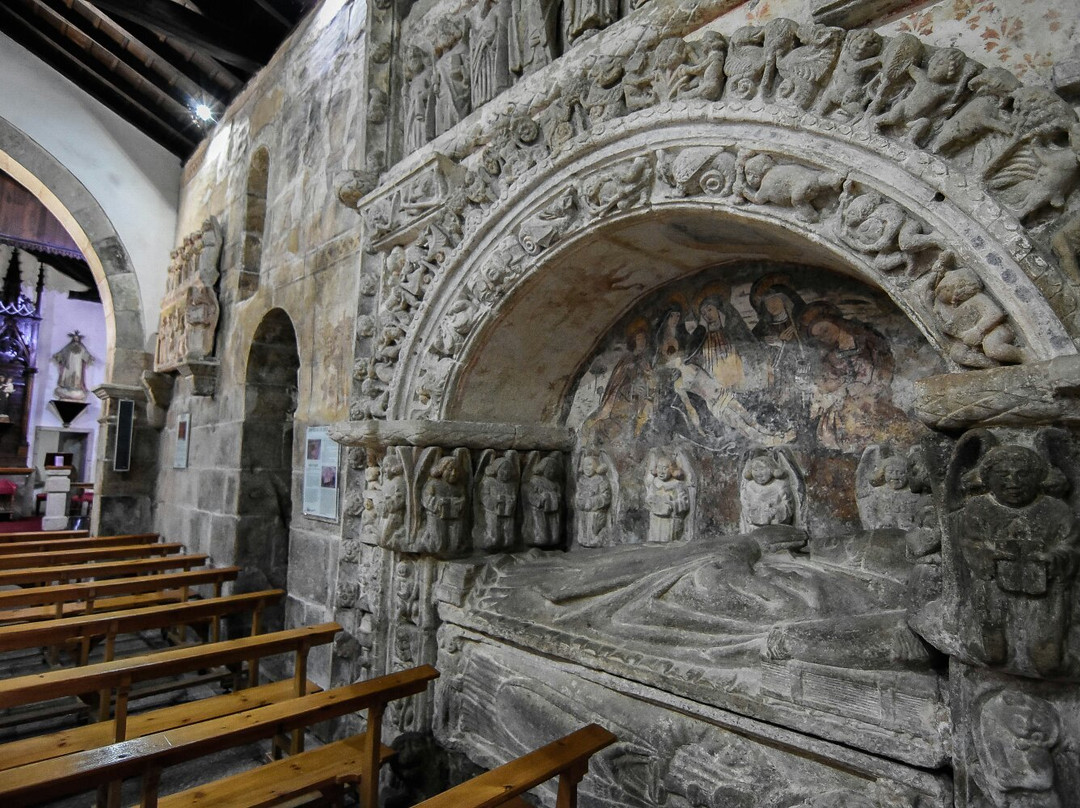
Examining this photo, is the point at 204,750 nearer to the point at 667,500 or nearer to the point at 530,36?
the point at 667,500

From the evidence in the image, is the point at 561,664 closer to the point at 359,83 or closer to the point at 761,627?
the point at 761,627

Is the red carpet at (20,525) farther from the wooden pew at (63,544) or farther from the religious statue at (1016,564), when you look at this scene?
the religious statue at (1016,564)

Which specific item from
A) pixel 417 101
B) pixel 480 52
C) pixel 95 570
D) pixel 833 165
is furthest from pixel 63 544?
pixel 833 165

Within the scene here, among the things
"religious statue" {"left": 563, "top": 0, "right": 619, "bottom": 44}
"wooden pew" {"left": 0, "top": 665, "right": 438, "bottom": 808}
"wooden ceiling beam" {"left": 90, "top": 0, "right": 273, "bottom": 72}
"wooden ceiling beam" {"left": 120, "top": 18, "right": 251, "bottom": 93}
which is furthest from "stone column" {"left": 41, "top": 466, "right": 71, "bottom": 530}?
"religious statue" {"left": 563, "top": 0, "right": 619, "bottom": 44}

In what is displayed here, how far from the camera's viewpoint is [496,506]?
3.02m

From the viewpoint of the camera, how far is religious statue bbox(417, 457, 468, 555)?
2875 mm

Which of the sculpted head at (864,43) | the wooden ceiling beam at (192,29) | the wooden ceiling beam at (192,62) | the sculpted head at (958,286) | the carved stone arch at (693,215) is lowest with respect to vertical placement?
the sculpted head at (958,286)

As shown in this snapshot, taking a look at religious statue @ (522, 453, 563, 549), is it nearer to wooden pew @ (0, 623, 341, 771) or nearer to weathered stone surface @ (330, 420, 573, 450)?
weathered stone surface @ (330, 420, 573, 450)

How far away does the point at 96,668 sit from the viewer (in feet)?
8.05

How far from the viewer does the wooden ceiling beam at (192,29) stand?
5.17m

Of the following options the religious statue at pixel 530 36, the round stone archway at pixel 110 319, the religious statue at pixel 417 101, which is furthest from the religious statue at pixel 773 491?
the round stone archway at pixel 110 319

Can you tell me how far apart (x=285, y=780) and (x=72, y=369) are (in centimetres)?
1456

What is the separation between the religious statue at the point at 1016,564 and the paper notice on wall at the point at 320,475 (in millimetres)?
3257

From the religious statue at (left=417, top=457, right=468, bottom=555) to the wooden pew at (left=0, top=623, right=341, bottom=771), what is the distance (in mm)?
708
